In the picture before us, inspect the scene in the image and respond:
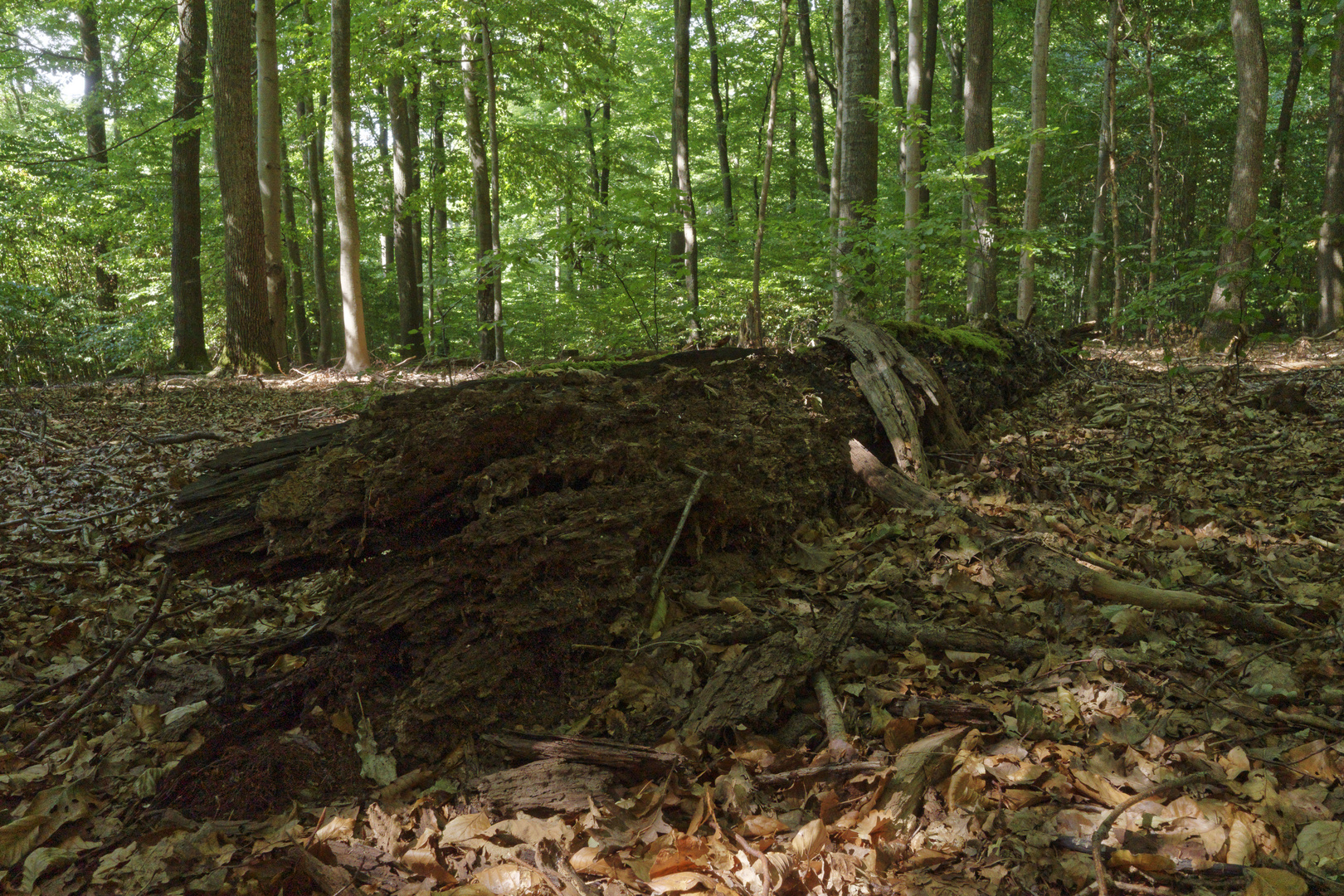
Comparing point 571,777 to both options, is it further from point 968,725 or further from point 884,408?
point 884,408

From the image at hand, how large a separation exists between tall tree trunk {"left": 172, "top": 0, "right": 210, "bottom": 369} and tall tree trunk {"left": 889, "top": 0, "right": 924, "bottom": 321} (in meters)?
9.97

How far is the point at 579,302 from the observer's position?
9.73 metres

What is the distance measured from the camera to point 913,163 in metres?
9.82

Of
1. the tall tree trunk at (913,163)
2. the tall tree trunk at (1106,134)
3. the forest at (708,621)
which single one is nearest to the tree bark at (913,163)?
the tall tree trunk at (913,163)

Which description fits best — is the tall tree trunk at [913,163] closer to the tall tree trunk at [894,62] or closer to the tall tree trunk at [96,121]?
the tall tree trunk at [894,62]

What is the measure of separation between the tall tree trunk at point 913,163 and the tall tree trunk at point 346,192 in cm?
718

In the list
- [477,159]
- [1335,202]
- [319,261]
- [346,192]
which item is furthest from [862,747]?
[1335,202]

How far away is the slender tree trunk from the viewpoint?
997cm

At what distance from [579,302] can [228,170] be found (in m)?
4.99

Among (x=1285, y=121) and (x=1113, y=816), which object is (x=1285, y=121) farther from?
(x=1113, y=816)

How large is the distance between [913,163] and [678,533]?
858cm

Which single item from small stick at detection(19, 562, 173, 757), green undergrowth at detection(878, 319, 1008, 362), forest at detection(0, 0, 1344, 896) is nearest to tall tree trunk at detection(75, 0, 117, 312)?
forest at detection(0, 0, 1344, 896)

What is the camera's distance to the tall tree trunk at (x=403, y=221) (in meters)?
14.7

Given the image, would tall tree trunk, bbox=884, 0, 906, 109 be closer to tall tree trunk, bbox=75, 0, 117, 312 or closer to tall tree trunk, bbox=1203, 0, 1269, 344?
tall tree trunk, bbox=1203, 0, 1269, 344
